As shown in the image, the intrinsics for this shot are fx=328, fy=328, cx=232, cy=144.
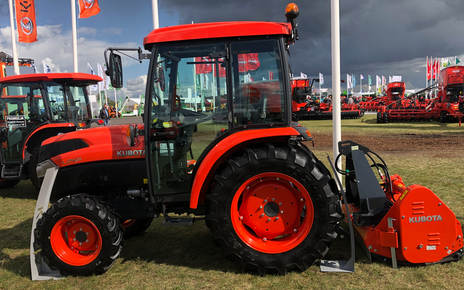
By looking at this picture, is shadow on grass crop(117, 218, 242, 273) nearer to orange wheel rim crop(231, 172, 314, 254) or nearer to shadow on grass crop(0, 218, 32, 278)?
orange wheel rim crop(231, 172, 314, 254)

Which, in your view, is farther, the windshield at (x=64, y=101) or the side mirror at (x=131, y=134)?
the windshield at (x=64, y=101)

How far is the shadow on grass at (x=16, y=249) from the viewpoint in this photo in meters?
3.33

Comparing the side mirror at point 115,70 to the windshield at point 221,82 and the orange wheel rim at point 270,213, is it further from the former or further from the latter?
the orange wheel rim at point 270,213

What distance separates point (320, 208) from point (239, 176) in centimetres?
76

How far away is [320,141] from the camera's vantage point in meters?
A: 12.2

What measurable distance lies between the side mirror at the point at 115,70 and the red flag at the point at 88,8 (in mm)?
8107

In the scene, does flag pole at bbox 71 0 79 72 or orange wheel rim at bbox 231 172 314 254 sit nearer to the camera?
orange wheel rim at bbox 231 172 314 254

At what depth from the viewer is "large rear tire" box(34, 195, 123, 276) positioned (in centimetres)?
303

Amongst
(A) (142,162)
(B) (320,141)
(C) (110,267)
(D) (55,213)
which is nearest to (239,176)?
(A) (142,162)

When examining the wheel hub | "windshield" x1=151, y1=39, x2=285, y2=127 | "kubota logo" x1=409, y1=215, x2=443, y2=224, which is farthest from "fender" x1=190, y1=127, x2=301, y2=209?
"kubota logo" x1=409, y1=215, x2=443, y2=224

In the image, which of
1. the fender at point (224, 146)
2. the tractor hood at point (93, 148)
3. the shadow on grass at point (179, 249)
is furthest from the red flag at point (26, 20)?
the fender at point (224, 146)

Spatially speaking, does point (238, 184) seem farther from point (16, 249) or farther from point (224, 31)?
point (16, 249)

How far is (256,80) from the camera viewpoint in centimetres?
298

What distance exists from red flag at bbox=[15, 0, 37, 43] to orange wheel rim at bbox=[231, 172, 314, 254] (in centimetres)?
1284
